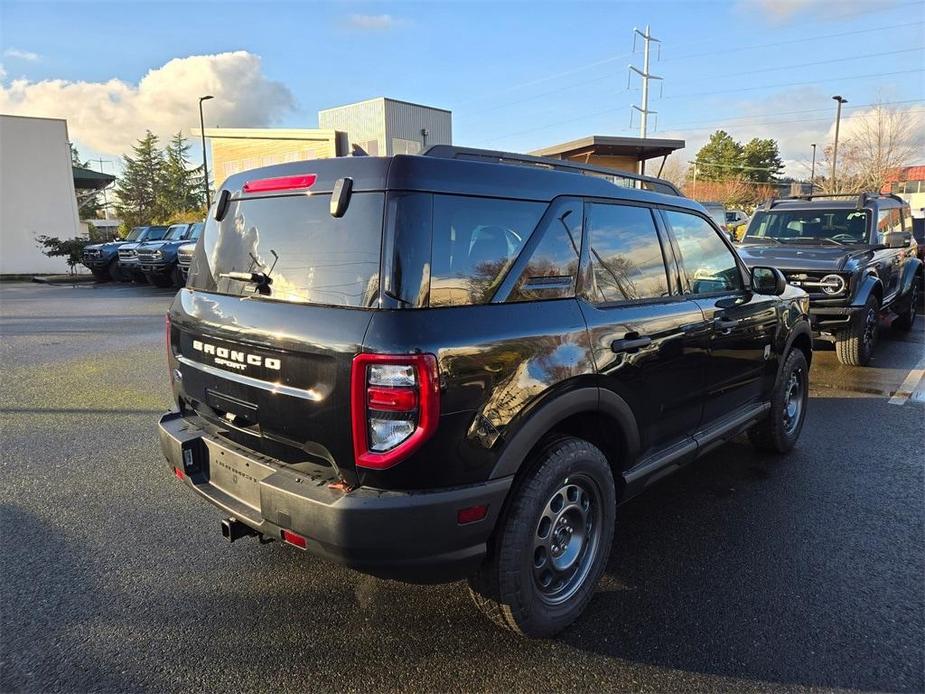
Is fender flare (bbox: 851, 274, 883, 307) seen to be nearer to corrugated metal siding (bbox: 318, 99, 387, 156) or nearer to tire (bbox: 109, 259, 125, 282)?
tire (bbox: 109, 259, 125, 282)

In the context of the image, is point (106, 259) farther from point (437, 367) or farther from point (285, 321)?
point (437, 367)

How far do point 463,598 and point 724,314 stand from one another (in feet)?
7.39

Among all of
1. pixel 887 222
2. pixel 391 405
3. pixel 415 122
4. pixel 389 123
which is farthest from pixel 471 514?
pixel 415 122

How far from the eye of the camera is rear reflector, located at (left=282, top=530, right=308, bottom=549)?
7.35 feet

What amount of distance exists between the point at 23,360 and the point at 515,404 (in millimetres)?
8094

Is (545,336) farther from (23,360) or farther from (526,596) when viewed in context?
(23,360)

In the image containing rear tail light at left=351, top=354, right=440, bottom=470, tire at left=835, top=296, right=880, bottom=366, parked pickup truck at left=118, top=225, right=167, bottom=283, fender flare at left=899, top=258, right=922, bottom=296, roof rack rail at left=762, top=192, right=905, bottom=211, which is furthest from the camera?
parked pickup truck at left=118, top=225, right=167, bottom=283

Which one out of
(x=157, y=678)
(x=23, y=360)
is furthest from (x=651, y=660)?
(x=23, y=360)

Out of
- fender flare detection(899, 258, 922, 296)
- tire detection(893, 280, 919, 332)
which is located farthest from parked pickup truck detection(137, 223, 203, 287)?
tire detection(893, 280, 919, 332)

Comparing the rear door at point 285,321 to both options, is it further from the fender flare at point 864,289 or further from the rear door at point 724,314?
the fender flare at point 864,289

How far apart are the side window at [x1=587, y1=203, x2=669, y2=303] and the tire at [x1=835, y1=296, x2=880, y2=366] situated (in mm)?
5286

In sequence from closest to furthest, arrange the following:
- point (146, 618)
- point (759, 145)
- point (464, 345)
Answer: point (464, 345) → point (146, 618) → point (759, 145)

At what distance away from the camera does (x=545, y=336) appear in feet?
7.98

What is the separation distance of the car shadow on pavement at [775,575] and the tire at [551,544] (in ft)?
0.58
